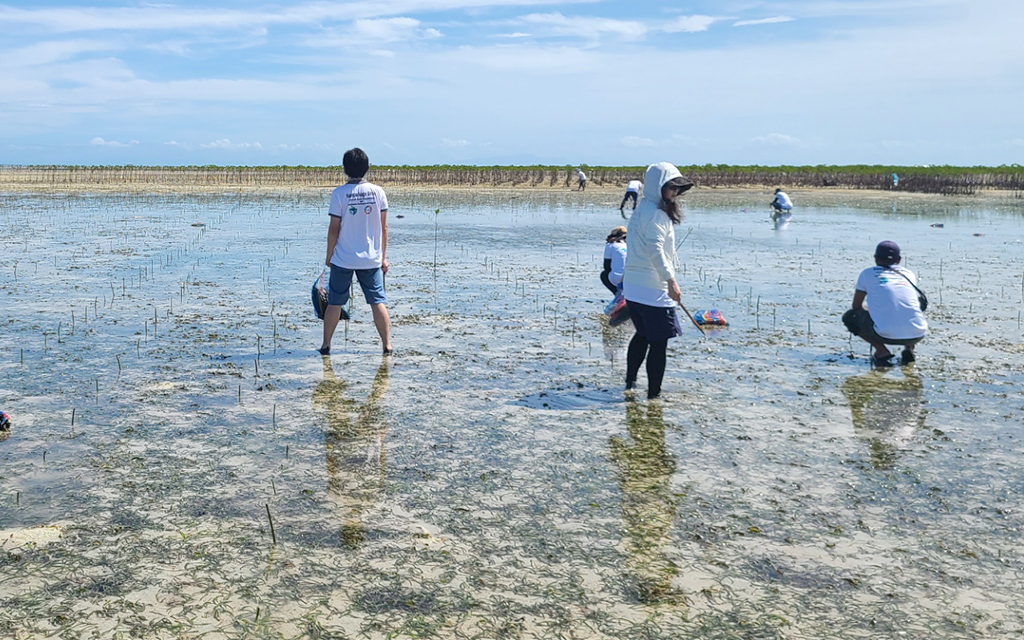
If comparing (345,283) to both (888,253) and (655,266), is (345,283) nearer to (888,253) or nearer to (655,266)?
(655,266)

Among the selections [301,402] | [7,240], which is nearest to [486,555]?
[301,402]

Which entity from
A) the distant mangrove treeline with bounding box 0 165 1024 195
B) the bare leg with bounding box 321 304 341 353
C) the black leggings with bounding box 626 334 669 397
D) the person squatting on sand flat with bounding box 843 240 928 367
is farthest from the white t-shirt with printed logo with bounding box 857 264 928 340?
the distant mangrove treeline with bounding box 0 165 1024 195

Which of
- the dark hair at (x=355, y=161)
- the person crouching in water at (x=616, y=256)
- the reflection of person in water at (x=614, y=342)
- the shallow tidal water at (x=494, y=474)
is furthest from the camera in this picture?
the person crouching in water at (x=616, y=256)

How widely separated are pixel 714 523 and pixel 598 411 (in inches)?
91.1

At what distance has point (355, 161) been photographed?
327 inches

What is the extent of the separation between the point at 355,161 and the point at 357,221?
60 cm

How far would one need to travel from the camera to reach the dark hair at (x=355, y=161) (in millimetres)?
8258

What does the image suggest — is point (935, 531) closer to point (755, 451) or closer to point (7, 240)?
point (755, 451)

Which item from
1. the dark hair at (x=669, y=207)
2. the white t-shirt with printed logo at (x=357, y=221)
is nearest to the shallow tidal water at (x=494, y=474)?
the white t-shirt with printed logo at (x=357, y=221)

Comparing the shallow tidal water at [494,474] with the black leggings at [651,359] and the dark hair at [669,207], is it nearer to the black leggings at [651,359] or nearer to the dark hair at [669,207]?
the black leggings at [651,359]

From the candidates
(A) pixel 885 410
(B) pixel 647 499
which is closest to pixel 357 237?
(B) pixel 647 499

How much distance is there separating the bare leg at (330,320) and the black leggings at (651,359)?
311 centimetres

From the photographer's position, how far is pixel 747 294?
527 inches

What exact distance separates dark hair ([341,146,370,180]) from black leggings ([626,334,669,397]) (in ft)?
10.2
